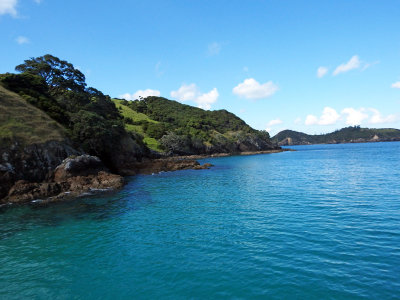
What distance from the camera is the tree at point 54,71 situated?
67125 millimetres

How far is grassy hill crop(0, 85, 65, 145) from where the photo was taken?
37844 mm

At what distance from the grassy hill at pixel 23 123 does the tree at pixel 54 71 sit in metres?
22.5

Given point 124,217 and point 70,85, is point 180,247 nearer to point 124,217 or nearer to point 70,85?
point 124,217

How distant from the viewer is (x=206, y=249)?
1639 centimetres

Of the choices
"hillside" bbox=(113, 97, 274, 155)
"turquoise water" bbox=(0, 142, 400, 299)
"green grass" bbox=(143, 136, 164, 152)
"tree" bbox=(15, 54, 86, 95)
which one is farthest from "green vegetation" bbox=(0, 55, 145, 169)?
"hillside" bbox=(113, 97, 274, 155)

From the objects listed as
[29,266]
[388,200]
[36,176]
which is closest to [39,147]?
[36,176]

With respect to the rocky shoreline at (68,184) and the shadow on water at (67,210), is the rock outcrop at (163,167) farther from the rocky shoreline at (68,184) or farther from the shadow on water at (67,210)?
the shadow on water at (67,210)

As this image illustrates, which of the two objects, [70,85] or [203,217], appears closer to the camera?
[203,217]

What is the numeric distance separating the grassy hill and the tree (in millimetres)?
Result: 22476

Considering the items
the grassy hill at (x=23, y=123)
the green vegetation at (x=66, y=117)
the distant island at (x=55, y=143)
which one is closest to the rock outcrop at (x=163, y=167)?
the distant island at (x=55, y=143)

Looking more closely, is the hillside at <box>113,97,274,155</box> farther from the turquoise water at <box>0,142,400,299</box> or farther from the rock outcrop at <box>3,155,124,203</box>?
the turquoise water at <box>0,142,400,299</box>

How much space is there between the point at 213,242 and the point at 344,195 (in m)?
21.5

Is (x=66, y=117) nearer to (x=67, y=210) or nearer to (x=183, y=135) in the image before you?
(x=67, y=210)

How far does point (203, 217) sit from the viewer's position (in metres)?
23.8
